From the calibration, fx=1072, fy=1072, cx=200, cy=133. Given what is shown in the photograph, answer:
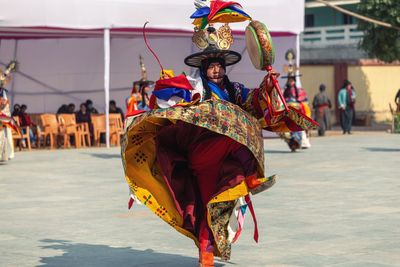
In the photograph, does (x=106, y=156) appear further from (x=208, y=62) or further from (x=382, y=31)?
(x=382, y=31)

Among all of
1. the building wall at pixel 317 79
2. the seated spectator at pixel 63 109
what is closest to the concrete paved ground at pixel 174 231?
the seated spectator at pixel 63 109

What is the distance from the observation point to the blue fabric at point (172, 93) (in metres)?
7.40

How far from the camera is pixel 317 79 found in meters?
38.5

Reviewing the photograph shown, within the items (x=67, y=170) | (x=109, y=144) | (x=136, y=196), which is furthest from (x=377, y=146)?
(x=136, y=196)

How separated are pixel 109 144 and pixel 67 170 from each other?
7.18m

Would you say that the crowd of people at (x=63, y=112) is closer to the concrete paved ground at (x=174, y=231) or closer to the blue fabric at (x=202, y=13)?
the concrete paved ground at (x=174, y=231)

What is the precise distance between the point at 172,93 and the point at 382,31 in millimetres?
27171

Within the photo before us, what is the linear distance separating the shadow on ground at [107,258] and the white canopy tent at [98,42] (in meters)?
13.7

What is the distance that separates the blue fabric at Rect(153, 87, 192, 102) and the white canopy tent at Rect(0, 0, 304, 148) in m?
15.1

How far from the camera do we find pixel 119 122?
26281 millimetres

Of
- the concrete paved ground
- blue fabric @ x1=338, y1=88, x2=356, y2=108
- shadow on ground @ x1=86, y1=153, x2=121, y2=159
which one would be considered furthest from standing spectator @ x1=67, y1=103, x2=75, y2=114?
blue fabric @ x1=338, y1=88, x2=356, y2=108

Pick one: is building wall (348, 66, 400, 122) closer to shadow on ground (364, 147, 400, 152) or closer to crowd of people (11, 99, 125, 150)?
crowd of people (11, 99, 125, 150)

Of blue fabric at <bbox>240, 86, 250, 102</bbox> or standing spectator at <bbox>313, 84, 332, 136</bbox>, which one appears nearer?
blue fabric at <bbox>240, 86, 250, 102</bbox>

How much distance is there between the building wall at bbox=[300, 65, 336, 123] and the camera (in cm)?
3794
